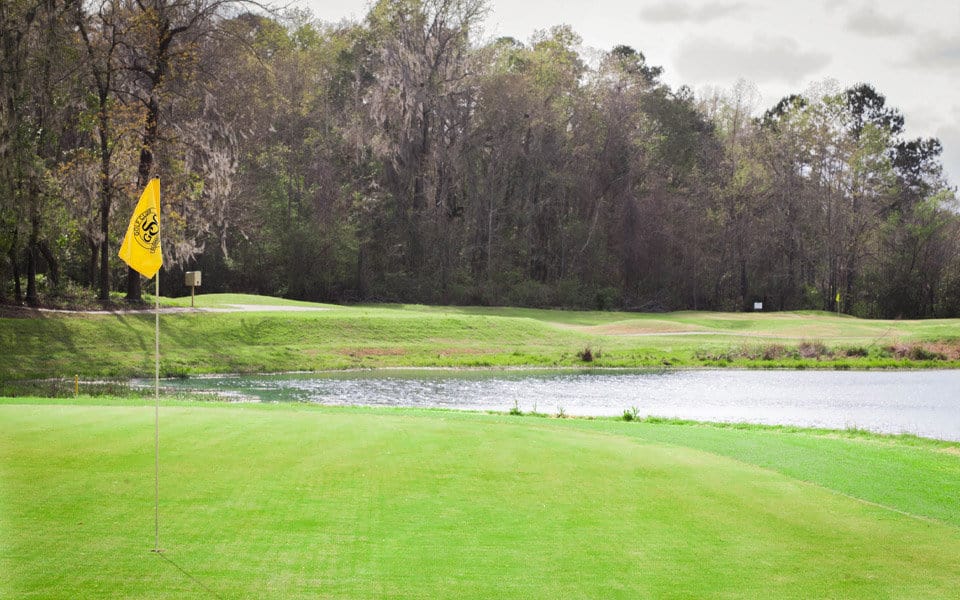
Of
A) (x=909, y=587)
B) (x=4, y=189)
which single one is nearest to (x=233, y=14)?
(x=4, y=189)

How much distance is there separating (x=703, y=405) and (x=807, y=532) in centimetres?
1686

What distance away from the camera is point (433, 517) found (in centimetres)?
797

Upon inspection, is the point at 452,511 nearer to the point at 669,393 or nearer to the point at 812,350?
the point at 669,393

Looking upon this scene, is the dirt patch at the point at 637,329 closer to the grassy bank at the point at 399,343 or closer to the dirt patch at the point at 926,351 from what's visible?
the grassy bank at the point at 399,343

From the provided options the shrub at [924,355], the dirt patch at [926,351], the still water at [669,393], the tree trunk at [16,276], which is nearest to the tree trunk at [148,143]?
the tree trunk at [16,276]

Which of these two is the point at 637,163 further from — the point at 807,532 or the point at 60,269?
the point at 807,532

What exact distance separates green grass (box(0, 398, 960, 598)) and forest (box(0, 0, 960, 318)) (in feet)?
99.8

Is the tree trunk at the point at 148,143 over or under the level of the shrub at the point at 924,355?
over

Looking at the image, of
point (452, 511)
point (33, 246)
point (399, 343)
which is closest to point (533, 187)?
point (399, 343)

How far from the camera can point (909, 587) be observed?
7062 millimetres

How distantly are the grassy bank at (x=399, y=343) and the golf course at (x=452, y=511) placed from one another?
59.8 ft

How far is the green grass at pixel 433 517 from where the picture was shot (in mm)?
6621

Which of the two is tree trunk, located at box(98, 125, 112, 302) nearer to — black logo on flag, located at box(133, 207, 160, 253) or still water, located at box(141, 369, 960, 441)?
still water, located at box(141, 369, 960, 441)

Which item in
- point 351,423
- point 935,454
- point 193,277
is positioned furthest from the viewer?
point 193,277
